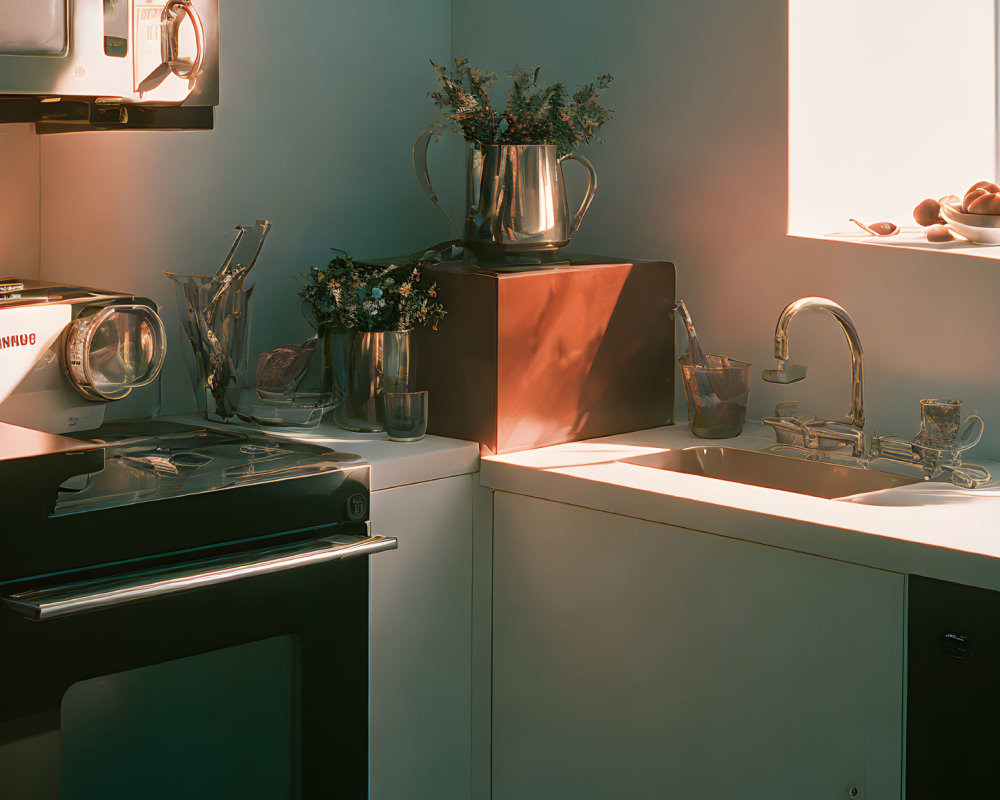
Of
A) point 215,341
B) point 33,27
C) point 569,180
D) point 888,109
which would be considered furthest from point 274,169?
point 888,109

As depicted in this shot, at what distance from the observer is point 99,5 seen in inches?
57.2

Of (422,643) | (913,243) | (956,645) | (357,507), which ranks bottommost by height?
(422,643)

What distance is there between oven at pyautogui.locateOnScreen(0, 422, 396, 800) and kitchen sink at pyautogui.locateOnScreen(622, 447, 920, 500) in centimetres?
56

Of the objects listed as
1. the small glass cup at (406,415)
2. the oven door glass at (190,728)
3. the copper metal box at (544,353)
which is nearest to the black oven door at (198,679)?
the oven door glass at (190,728)

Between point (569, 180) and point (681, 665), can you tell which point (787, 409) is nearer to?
point (681, 665)

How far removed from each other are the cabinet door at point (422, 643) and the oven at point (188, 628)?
126 mm

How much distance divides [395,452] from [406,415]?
0.09 m

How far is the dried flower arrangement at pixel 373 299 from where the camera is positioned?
1.86 metres

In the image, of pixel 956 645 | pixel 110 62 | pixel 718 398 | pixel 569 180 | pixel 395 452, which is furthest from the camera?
pixel 569 180

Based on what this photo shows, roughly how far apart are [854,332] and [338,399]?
2.81 ft

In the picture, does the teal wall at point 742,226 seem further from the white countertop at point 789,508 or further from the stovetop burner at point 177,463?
the stovetop burner at point 177,463

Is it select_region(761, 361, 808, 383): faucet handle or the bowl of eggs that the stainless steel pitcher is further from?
the bowl of eggs

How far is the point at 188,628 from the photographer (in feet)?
4.54

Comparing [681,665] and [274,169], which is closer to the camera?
[681,665]
